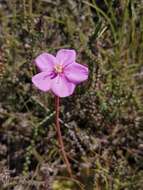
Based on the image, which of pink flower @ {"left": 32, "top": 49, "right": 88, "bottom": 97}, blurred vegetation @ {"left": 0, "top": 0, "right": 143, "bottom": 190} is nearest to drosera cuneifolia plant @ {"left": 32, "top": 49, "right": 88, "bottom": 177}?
pink flower @ {"left": 32, "top": 49, "right": 88, "bottom": 97}

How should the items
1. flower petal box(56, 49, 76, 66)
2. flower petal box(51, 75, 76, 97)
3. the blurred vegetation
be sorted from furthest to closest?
1. the blurred vegetation
2. flower petal box(56, 49, 76, 66)
3. flower petal box(51, 75, 76, 97)

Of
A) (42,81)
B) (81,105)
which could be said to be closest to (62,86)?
(42,81)

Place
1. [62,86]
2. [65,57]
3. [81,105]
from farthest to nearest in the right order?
[81,105] < [65,57] < [62,86]

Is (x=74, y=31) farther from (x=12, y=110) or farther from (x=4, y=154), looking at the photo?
(x=4, y=154)

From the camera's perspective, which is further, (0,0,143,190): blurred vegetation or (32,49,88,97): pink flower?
(0,0,143,190): blurred vegetation

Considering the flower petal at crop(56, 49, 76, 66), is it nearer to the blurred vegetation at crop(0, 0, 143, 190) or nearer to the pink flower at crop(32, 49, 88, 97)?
the pink flower at crop(32, 49, 88, 97)

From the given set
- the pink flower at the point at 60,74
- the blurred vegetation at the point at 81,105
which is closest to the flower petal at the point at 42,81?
the pink flower at the point at 60,74

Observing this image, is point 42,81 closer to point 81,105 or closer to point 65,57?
point 65,57
